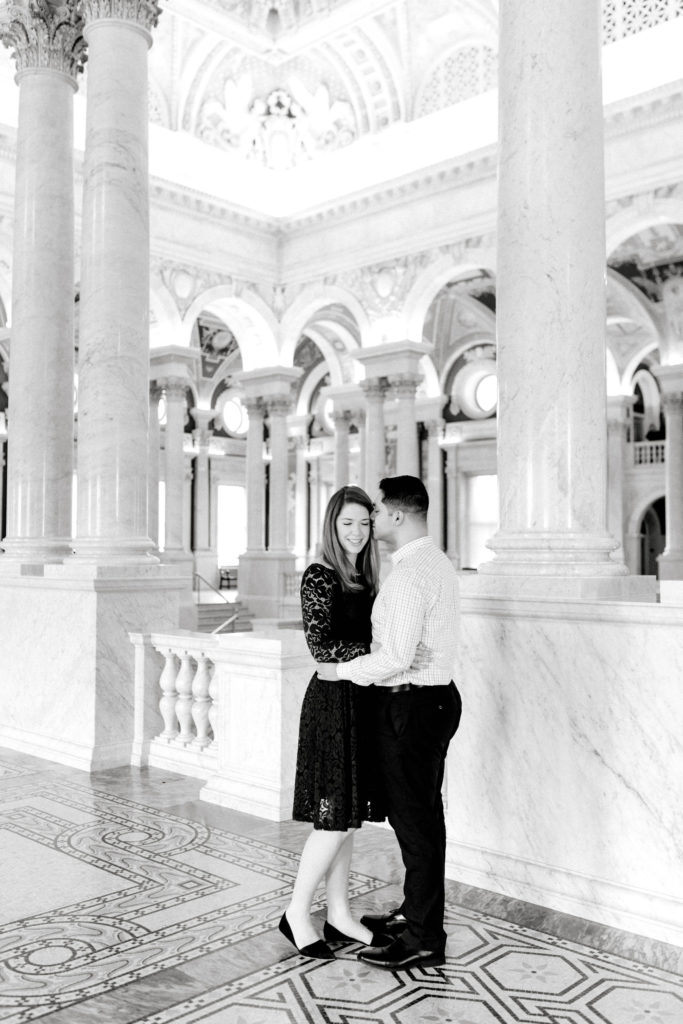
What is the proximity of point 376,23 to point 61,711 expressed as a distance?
39.8ft

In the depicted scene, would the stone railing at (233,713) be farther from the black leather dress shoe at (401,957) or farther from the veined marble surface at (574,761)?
the black leather dress shoe at (401,957)

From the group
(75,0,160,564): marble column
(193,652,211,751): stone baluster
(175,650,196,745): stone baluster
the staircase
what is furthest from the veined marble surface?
the staircase

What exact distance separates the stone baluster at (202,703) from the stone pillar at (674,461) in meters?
13.1

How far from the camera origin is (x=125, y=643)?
6.81 m

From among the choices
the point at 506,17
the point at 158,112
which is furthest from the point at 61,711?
the point at 158,112

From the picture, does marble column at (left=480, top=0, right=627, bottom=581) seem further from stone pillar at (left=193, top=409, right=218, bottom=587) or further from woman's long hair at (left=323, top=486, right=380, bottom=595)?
stone pillar at (left=193, top=409, right=218, bottom=587)

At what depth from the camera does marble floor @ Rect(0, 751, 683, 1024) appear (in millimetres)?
3135

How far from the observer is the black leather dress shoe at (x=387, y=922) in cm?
361

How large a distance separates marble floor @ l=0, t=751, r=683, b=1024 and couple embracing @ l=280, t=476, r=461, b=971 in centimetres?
23

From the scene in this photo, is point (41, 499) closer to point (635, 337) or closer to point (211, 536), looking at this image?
point (635, 337)

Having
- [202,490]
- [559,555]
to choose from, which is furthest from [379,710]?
[202,490]

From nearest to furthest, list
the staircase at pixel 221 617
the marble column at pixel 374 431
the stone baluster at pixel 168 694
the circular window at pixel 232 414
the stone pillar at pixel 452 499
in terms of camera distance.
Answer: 1. the stone baluster at pixel 168 694
2. the marble column at pixel 374 431
3. the staircase at pixel 221 617
4. the stone pillar at pixel 452 499
5. the circular window at pixel 232 414

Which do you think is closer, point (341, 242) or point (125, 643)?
point (125, 643)

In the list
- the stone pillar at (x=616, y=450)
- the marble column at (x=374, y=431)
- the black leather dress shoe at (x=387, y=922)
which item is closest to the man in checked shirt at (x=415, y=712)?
the black leather dress shoe at (x=387, y=922)
